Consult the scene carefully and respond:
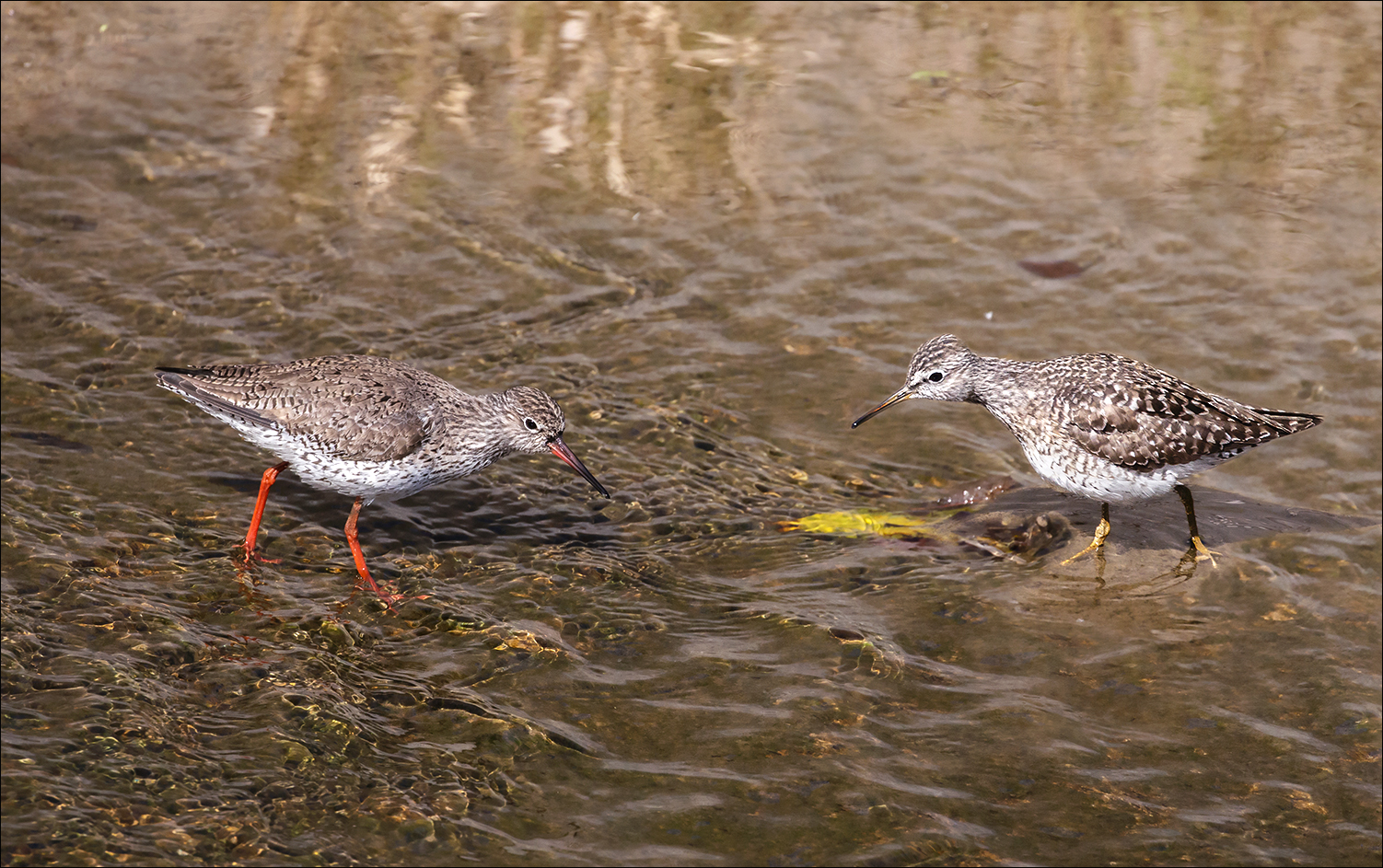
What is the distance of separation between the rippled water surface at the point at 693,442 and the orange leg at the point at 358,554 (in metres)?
0.15

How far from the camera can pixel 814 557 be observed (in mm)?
9375

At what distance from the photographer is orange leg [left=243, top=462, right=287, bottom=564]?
8.86 m

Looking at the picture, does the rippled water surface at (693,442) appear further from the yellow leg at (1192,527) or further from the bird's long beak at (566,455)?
the bird's long beak at (566,455)

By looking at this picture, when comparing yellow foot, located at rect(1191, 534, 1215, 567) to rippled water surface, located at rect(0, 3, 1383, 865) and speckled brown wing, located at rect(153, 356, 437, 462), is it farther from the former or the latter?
speckled brown wing, located at rect(153, 356, 437, 462)

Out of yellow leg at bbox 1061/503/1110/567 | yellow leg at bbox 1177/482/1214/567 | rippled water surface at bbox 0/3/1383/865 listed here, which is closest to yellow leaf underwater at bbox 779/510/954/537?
rippled water surface at bbox 0/3/1383/865

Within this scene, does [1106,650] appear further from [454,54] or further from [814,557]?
[454,54]

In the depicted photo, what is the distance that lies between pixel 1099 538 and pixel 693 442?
10.8 ft

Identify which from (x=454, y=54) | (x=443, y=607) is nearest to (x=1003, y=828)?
(x=443, y=607)

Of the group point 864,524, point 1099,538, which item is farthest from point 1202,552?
point 864,524

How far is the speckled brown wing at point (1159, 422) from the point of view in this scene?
30.5 ft

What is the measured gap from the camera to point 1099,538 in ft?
32.1

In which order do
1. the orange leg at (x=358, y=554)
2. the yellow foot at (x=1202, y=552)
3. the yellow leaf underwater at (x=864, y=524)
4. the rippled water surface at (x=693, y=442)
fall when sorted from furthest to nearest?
the yellow leaf underwater at (x=864, y=524), the yellow foot at (x=1202, y=552), the orange leg at (x=358, y=554), the rippled water surface at (x=693, y=442)

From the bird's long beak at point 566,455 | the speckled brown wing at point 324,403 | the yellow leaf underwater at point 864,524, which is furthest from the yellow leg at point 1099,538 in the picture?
the speckled brown wing at point 324,403

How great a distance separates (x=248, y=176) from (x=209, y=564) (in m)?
6.34
